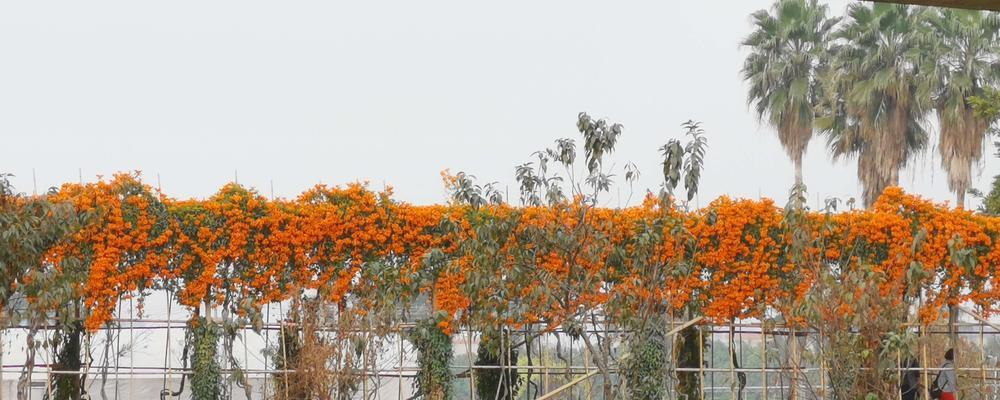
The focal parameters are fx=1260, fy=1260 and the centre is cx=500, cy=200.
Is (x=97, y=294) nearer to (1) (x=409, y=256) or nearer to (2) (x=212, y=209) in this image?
(2) (x=212, y=209)

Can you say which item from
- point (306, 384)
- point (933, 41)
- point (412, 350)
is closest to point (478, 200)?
point (306, 384)

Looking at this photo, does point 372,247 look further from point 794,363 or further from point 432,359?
point 794,363

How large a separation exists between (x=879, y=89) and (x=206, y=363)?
44.0 feet

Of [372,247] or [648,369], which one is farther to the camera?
[372,247]

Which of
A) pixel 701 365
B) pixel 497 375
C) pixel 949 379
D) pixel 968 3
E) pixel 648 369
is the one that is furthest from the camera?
pixel 497 375

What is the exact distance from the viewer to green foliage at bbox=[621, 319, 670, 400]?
47.1 ft

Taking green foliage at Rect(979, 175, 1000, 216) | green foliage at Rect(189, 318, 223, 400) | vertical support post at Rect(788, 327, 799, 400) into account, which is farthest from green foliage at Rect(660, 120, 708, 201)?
green foliage at Rect(979, 175, 1000, 216)

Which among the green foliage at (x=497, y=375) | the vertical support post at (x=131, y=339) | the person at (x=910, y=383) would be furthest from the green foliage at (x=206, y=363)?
the person at (x=910, y=383)

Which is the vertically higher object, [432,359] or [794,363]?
[794,363]

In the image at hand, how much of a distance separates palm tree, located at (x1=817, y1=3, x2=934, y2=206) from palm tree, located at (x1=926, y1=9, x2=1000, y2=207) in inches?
14.7

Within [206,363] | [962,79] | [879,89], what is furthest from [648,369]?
[962,79]

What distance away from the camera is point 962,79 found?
2227 cm

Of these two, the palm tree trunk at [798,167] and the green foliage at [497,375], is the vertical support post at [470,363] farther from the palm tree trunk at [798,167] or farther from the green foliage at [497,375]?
the palm tree trunk at [798,167]

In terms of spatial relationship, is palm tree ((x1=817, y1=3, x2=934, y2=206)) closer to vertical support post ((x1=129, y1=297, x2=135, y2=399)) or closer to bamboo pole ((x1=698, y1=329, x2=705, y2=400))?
bamboo pole ((x1=698, y1=329, x2=705, y2=400))
